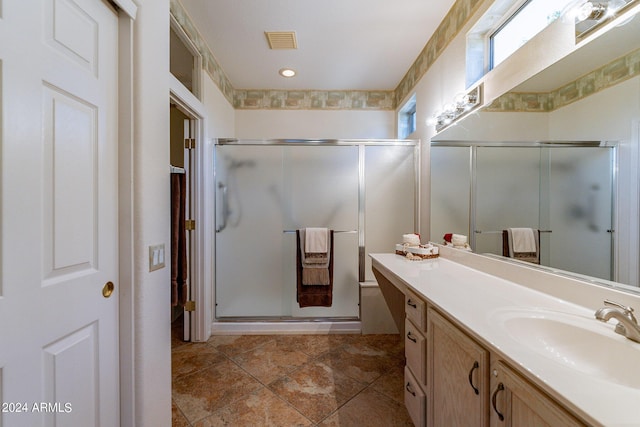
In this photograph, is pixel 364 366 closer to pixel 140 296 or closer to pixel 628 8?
pixel 140 296

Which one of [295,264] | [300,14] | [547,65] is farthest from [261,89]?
[547,65]

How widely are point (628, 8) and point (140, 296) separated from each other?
2.07 metres

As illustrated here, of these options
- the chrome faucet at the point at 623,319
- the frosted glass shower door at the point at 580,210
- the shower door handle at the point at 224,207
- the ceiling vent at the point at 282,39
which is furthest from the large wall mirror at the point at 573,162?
the shower door handle at the point at 224,207

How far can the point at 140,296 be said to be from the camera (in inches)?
41.4

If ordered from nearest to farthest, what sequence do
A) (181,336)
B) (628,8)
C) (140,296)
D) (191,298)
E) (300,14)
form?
(628,8), (140,296), (300,14), (191,298), (181,336)

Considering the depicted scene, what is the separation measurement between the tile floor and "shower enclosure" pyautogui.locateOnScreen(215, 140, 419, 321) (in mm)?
358

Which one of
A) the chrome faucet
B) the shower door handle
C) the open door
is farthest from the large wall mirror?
the open door

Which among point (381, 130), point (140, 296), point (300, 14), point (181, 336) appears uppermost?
point (300, 14)

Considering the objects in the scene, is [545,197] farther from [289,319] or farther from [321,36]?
[289,319]

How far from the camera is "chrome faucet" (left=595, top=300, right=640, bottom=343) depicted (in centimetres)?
73

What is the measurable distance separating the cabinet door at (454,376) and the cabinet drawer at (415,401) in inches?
1.6

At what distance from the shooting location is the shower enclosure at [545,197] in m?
0.98

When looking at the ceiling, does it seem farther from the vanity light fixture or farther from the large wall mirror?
the large wall mirror

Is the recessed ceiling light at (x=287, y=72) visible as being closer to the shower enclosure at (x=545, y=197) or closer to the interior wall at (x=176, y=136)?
the interior wall at (x=176, y=136)
